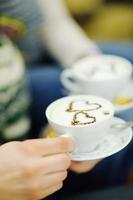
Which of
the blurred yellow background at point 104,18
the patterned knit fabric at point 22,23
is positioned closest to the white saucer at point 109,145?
the patterned knit fabric at point 22,23

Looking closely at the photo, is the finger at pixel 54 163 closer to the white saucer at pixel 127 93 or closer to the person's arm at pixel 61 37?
the white saucer at pixel 127 93

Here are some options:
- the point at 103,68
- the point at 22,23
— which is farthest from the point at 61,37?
the point at 103,68

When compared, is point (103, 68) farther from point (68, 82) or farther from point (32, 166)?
point (32, 166)

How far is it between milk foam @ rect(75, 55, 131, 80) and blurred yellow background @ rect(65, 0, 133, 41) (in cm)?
100

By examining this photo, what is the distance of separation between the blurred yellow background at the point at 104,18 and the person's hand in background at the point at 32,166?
133 centimetres

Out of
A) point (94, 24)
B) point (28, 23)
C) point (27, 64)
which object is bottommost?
point (94, 24)

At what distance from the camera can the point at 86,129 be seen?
589 millimetres

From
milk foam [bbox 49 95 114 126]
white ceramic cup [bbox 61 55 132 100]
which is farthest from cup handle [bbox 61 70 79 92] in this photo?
milk foam [bbox 49 95 114 126]

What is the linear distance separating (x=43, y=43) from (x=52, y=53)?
0.04m

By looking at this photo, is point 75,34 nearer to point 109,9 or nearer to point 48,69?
point 48,69

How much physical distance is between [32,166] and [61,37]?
21.7 inches

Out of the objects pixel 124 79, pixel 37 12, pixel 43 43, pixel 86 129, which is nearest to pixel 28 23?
pixel 37 12

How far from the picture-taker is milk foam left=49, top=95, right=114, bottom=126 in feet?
1.97

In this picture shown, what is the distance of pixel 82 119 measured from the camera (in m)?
0.60
